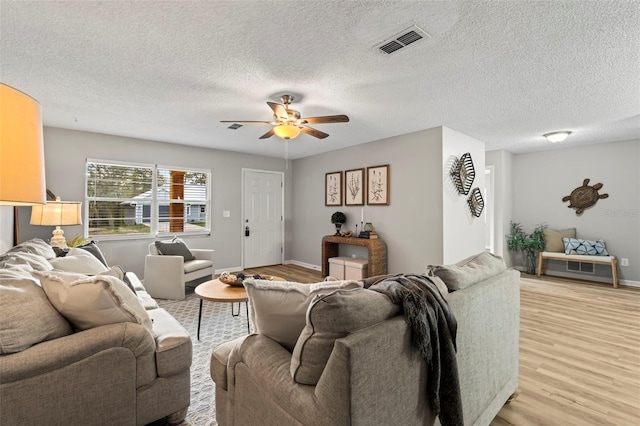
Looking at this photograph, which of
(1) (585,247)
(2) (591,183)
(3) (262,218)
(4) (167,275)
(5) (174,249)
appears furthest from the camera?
(3) (262,218)

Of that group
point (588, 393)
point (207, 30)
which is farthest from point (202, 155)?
point (588, 393)

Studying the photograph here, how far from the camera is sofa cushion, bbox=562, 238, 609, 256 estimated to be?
526 centimetres

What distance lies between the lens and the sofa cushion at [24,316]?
4.42ft

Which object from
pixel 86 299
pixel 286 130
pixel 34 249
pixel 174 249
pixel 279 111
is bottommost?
pixel 174 249

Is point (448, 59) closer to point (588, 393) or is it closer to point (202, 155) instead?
point (588, 393)

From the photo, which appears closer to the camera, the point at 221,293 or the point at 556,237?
the point at 221,293

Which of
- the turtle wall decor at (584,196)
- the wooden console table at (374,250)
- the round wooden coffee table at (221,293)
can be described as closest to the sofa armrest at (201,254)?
the round wooden coffee table at (221,293)

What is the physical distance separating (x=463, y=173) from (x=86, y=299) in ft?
15.5

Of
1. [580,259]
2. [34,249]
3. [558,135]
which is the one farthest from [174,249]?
[580,259]

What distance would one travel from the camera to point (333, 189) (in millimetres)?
6090

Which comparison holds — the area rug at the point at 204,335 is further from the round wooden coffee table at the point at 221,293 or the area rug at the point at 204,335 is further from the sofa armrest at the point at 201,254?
the sofa armrest at the point at 201,254

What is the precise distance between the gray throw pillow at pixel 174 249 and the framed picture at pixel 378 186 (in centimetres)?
304

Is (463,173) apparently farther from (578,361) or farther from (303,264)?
(303,264)

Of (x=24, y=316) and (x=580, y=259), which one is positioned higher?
(x=24, y=316)
